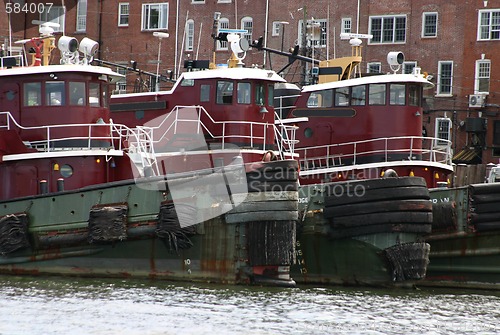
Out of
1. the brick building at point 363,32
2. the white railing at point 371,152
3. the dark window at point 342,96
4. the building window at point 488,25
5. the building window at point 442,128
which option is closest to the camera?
the white railing at point 371,152

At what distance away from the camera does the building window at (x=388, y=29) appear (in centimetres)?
4562

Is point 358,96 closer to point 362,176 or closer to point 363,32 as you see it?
point 362,176

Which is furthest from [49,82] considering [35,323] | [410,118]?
[410,118]

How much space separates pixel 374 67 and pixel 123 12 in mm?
11608

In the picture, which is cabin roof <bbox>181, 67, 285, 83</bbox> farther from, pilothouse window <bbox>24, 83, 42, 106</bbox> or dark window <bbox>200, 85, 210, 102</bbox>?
pilothouse window <bbox>24, 83, 42, 106</bbox>

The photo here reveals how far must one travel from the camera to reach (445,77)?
148 feet

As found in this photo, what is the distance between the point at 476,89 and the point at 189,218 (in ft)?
77.8

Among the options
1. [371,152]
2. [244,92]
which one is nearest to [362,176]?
[371,152]

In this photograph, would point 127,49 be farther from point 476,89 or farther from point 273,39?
→ point 476,89

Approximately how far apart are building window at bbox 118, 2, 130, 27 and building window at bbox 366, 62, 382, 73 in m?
11.1

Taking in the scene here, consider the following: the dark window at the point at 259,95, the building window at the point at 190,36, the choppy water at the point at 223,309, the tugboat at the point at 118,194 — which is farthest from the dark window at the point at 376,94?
the building window at the point at 190,36

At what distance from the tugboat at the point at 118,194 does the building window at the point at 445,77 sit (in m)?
19.6

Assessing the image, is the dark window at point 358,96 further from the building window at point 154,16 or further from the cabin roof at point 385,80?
the building window at point 154,16

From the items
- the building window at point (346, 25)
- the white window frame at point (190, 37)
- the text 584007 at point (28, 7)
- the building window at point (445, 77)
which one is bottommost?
the building window at point (445, 77)
